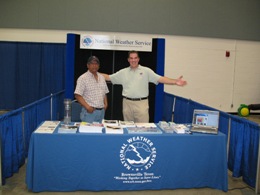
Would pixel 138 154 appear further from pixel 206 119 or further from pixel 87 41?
pixel 87 41

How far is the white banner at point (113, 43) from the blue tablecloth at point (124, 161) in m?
3.34

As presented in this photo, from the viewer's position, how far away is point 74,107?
442 centimetres

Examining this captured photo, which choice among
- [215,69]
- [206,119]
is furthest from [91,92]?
[215,69]

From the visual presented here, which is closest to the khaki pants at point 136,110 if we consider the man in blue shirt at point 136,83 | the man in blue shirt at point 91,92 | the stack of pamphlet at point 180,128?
the man in blue shirt at point 136,83

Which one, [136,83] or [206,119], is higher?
[136,83]

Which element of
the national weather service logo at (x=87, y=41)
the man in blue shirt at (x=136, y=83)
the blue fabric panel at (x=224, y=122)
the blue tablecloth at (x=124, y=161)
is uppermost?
the national weather service logo at (x=87, y=41)

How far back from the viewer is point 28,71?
9.38m

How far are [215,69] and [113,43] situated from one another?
5.42m

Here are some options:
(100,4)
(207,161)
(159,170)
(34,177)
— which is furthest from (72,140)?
(100,4)

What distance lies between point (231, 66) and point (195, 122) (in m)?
7.68

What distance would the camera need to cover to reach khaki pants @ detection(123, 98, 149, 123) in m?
4.15

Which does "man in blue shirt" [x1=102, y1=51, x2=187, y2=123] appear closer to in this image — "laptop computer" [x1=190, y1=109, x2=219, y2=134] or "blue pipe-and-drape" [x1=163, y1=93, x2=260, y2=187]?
"laptop computer" [x1=190, y1=109, x2=219, y2=134]

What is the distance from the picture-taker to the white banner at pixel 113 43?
5.95 metres

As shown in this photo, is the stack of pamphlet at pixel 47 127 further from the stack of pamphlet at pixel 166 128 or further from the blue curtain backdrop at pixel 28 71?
the blue curtain backdrop at pixel 28 71
